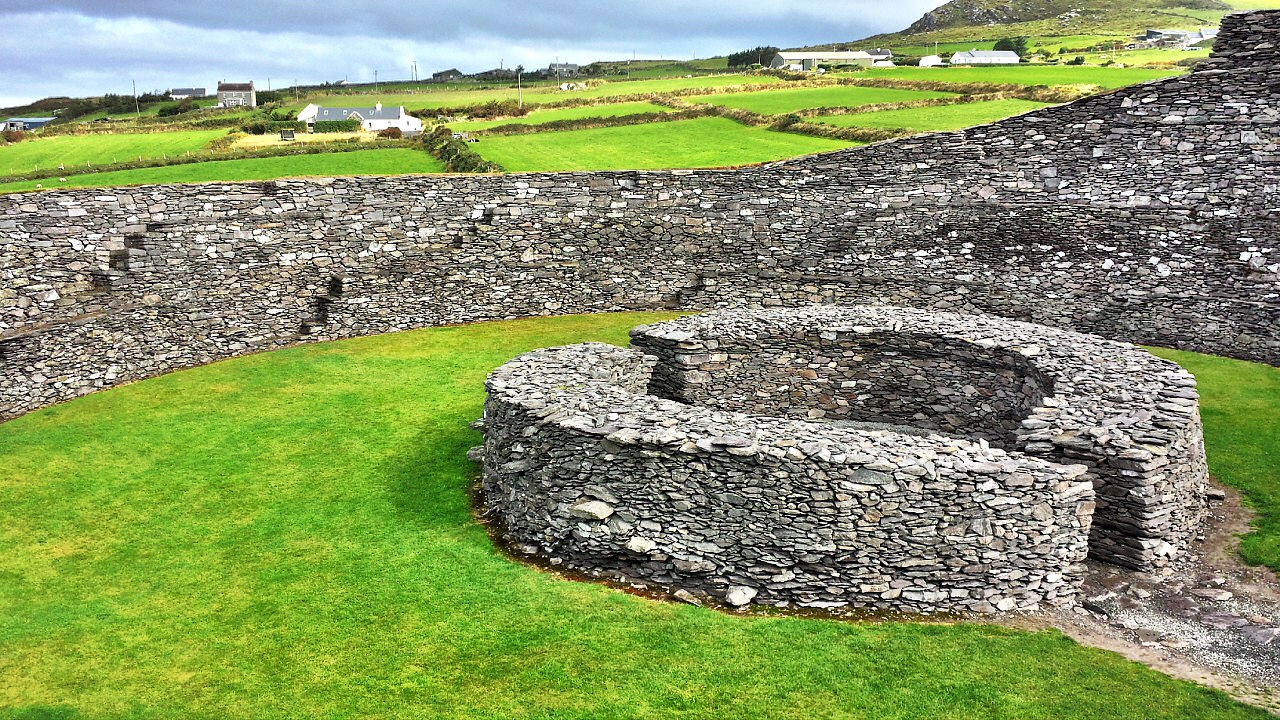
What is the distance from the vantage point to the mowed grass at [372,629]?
974 cm

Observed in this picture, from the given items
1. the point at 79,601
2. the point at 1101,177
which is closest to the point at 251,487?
the point at 79,601

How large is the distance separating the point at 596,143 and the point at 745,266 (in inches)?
546

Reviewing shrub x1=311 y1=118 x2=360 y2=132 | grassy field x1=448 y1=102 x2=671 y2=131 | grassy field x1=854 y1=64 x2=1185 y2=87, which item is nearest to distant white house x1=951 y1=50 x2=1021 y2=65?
grassy field x1=854 y1=64 x2=1185 y2=87

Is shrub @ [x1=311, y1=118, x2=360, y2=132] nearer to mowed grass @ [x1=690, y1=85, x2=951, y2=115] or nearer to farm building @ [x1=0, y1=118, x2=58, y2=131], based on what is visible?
farm building @ [x1=0, y1=118, x2=58, y2=131]

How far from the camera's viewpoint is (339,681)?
10117 mm

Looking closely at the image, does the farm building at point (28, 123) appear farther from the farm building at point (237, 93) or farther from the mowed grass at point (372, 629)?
the mowed grass at point (372, 629)

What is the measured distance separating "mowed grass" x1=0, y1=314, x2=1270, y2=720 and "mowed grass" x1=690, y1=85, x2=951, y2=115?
29.6 meters

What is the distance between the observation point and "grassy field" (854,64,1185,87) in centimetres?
4028

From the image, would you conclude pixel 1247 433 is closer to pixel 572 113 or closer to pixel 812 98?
pixel 812 98

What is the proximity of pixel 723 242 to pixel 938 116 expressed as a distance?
1521 centimetres

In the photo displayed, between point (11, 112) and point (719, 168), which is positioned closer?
point (719, 168)

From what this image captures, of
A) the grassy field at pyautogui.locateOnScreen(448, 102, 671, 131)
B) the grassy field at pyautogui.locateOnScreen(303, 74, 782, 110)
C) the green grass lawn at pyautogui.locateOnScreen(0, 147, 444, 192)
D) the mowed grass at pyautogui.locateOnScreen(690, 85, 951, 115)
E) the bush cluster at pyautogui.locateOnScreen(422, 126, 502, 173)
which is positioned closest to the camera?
the green grass lawn at pyautogui.locateOnScreen(0, 147, 444, 192)

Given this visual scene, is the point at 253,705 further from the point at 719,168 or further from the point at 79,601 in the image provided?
the point at 719,168

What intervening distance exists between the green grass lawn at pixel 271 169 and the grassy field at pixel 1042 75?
2671 centimetres
